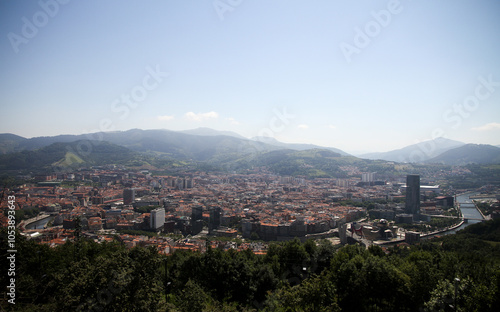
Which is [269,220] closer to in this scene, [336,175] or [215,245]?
[215,245]

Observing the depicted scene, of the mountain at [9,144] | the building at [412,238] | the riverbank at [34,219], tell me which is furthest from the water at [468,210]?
the mountain at [9,144]

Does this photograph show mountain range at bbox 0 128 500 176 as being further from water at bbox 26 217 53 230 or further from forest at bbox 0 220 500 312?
forest at bbox 0 220 500 312

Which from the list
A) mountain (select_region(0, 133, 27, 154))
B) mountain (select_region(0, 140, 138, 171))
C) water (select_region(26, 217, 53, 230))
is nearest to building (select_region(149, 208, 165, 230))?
water (select_region(26, 217, 53, 230))

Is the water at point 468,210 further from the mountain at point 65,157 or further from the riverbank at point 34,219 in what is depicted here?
the mountain at point 65,157

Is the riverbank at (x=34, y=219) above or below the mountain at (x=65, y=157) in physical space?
below

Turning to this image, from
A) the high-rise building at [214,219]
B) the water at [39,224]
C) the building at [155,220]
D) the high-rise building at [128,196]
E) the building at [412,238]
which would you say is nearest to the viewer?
the building at [412,238]

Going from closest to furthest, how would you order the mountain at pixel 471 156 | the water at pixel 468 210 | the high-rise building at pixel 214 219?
the high-rise building at pixel 214 219 < the water at pixel 468 210 < the mountain at pixel 471 156
